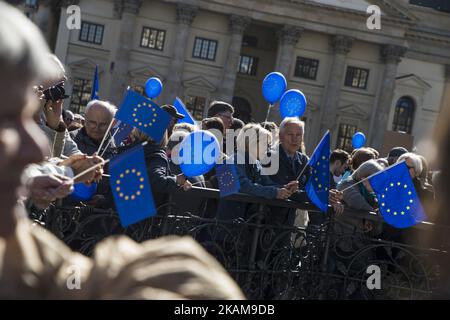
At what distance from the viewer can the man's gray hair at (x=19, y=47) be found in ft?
2.97

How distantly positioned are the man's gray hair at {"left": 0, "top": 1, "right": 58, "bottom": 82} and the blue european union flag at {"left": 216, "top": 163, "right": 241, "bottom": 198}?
5234 millimetres

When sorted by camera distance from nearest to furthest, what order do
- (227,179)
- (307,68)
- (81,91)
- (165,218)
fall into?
1. (165,218)
2. (227,179)
3. (81,91)
4. (307,68)

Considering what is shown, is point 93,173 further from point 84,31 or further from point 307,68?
point 307,68

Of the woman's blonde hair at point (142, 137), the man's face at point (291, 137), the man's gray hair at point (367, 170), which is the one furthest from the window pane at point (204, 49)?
the woman's blonde hair at point (142, 137)

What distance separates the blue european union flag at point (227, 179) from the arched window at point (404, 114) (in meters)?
48.8

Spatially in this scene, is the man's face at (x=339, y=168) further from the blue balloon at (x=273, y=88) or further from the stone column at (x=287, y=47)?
the stone column at (x=287, y=47)

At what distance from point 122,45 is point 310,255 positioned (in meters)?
42.7

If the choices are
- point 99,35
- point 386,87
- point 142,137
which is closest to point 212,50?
point 99,35

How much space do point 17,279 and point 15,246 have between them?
0.05m

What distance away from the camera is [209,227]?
6121 millimetres

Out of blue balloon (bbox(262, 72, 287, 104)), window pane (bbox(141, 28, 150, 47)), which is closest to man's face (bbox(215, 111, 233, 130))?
blue balloon (bbox(262, 72, 287, 104))

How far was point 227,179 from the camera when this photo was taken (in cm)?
631
